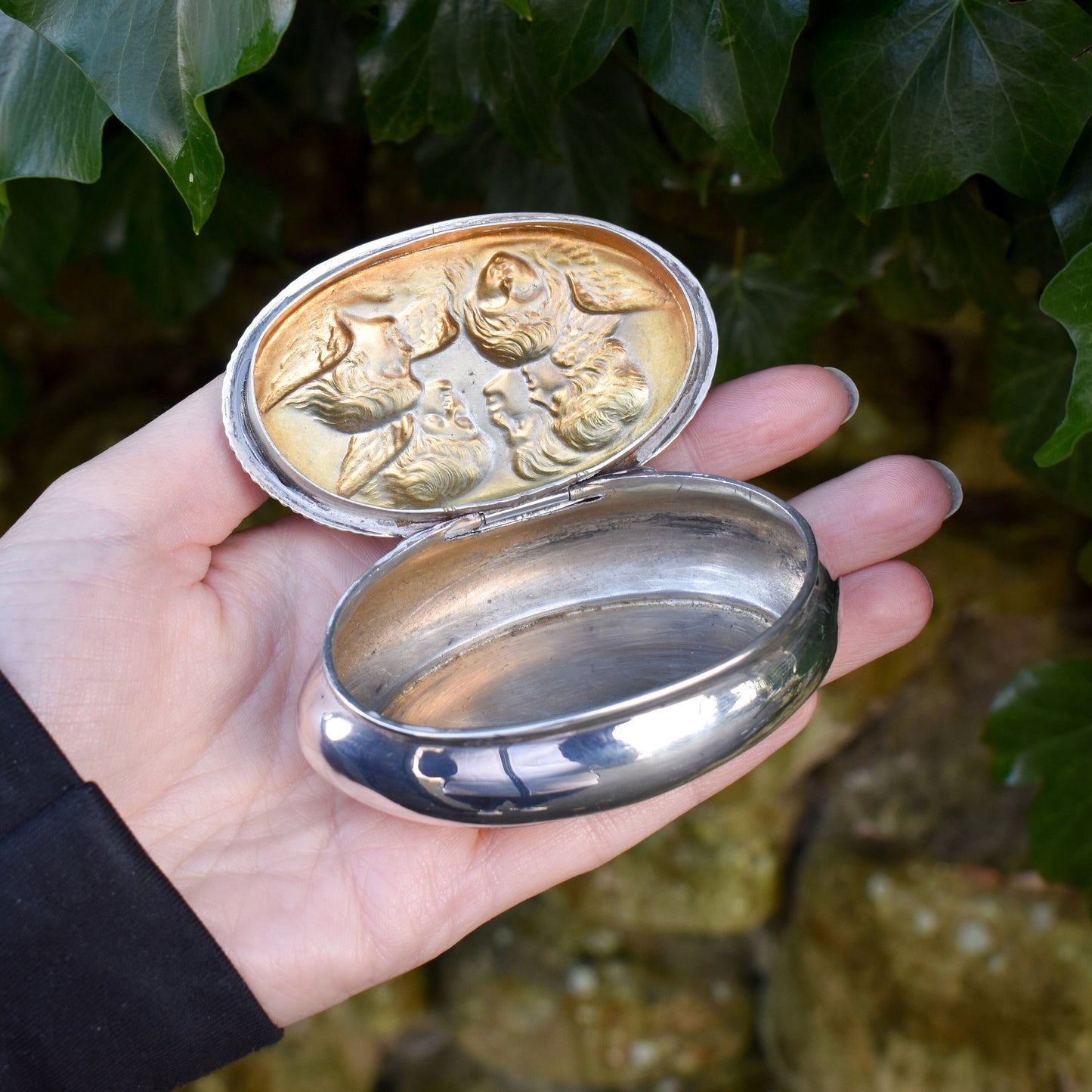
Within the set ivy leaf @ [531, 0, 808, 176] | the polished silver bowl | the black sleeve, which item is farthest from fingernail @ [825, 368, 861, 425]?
the black sleeve

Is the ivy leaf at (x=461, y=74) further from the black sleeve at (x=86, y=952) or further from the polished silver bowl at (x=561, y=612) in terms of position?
the black sleeve at (x=86, y=952)

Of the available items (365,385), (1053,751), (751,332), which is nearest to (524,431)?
(365,385)

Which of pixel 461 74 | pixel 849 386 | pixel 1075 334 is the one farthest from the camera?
pixel 849 386

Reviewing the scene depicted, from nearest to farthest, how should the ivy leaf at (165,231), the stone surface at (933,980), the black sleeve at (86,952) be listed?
the black sleeve at (86,952)
the ivy leaf at (165,231)
the stone surface at (933,980)

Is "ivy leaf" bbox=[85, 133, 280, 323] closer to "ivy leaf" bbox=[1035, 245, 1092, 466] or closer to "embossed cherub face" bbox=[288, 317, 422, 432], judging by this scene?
"embossed cherub face" bbox=[288, 317, 422, 432]

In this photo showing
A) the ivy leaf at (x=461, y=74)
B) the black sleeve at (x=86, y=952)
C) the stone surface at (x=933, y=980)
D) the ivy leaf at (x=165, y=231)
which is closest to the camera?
the black sleeve at (x=86, y=952)

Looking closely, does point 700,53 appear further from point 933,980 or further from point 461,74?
point 933,980

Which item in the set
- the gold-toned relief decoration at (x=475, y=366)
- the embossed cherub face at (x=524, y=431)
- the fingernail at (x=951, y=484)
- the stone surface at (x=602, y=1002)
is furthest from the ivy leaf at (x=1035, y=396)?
the stone surface at (x=602, y=1002)
